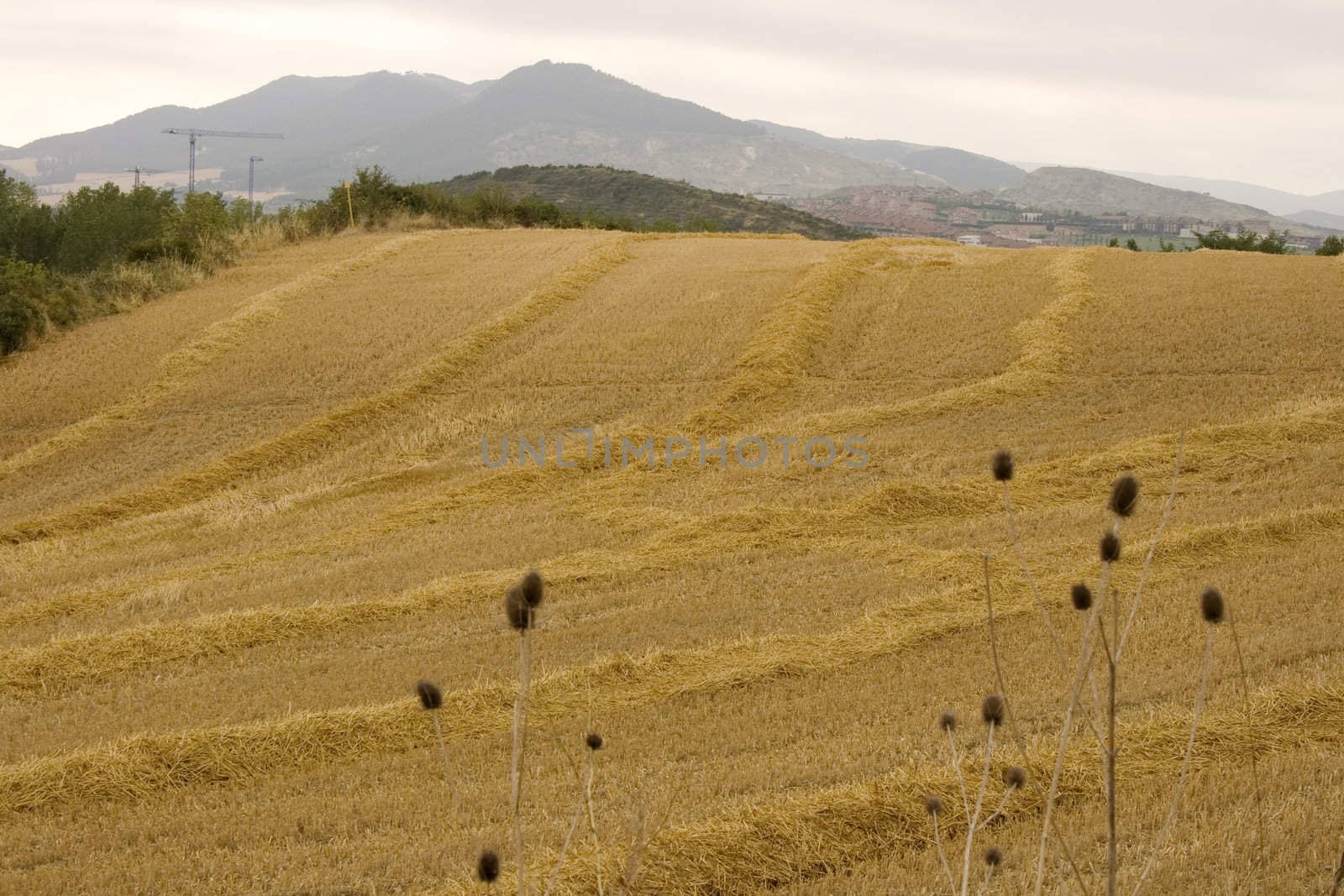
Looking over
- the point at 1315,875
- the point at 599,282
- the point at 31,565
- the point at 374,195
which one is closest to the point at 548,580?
the point at 31,565

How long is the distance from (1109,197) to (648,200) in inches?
1988

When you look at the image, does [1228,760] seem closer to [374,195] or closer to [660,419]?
[660,419]

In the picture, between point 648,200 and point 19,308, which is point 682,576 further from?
point 648,200

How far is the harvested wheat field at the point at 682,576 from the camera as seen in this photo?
5773 millimetres

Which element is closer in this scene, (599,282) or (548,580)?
(548,580)

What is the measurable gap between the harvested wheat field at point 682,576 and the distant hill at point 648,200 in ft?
110

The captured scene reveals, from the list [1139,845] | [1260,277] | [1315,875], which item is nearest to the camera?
[1315,875]

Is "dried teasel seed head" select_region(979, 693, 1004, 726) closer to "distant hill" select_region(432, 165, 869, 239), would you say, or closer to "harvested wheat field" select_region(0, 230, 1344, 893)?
"harvested wheat field" select_region(0, 230, 1344, 893)

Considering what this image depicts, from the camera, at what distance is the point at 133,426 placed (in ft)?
59.8

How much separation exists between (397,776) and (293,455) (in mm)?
10782

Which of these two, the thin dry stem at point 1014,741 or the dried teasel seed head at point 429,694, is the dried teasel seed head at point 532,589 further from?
the thin dry stem at point 1014,741

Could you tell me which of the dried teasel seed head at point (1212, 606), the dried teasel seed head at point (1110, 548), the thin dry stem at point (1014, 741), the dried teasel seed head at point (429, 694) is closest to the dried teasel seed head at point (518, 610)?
the dried teasel seed head at point (429, 694)

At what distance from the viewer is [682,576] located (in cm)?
1121

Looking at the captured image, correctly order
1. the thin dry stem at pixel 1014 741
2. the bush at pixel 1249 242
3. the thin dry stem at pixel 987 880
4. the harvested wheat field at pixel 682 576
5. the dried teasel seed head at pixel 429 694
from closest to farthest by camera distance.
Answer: the dried teasel seed head at pixel 429 694 < the thin dry stem at pixel 1014 741 < the thin dry stem at pixel 987 880 < the harvested wheat field at pixel 682 576 < the bush at pixel 1249 242
